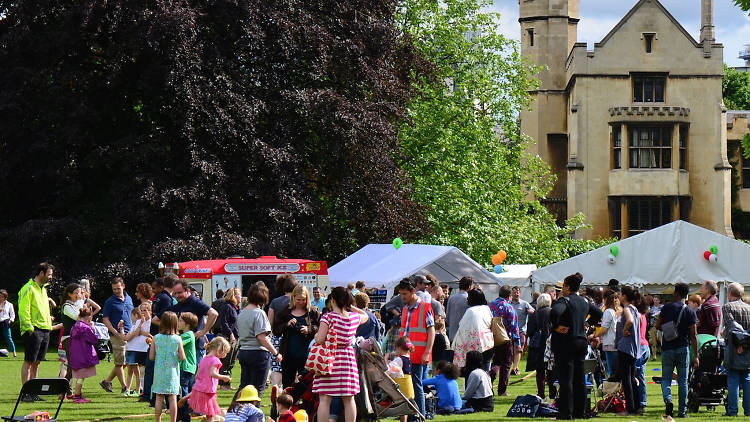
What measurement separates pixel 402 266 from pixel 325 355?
44.7ft

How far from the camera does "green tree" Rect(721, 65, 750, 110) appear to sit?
6297cm

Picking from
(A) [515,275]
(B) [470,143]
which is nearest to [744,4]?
(A) [515,275]

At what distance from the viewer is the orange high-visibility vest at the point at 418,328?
12.9 metres

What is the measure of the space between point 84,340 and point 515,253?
24.0 metres

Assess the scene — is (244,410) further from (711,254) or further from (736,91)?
(736,91)

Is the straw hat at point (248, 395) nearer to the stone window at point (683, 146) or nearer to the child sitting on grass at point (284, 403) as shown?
the child sitting on grass at point (284, 403)

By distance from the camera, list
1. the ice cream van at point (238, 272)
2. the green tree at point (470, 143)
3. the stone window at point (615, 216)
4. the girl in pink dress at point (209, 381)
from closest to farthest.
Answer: the girl in pink dress at point (209, 381) → the ice cream van at point (238, 272) → the green tree at point (470, 143) → the stone window at point (615, 216)

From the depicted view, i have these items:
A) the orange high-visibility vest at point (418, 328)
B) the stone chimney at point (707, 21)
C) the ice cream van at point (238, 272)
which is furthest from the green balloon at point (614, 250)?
the stone chimney at point (707, 21)

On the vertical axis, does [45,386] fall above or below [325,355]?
A: below

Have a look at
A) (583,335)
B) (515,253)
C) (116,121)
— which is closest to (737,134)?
(515,253)

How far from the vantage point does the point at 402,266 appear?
24.2m

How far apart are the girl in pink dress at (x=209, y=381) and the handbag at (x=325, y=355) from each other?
40.2 inches

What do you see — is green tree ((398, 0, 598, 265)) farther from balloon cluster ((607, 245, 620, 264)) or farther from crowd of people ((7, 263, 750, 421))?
crowd of people ((7, 263, 750, 421))

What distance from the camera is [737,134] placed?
2076 inches
